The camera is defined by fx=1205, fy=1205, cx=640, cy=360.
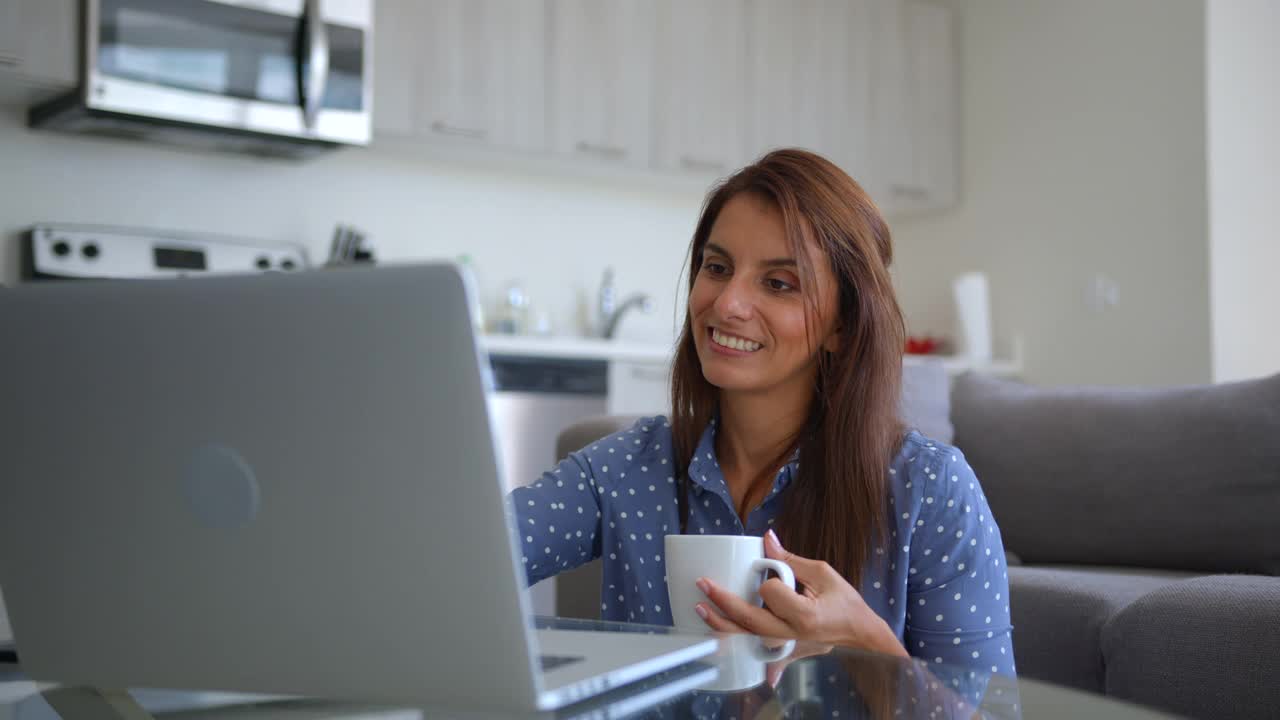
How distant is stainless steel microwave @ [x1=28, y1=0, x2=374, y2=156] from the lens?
3.34 metres

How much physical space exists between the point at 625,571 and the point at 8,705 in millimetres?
710

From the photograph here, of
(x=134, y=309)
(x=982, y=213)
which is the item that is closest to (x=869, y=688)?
(x=134, y=309)

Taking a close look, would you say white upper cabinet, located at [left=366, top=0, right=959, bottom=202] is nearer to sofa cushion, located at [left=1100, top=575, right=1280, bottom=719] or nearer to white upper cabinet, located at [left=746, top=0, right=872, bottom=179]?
white upper cabinet, located at [left=746, top=0, right=872, bottom=179]

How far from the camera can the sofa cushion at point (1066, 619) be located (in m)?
1.99

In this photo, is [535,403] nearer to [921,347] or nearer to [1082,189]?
[921,347]

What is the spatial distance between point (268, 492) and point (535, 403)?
3204 millimetres

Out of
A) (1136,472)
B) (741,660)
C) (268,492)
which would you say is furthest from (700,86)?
(268,492)

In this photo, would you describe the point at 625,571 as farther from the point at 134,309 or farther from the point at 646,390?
the point at 646,390

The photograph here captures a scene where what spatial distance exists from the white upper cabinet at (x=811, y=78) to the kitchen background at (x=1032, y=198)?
0.58ft

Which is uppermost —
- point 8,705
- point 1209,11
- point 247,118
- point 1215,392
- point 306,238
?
point 1209,11

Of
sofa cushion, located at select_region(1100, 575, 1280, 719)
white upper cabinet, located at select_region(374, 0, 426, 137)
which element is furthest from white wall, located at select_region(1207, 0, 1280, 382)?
white upper cabinet, located at select_region(374, 0, 426, 137)

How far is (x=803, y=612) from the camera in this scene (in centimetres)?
100

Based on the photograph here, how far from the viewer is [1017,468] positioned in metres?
2.60

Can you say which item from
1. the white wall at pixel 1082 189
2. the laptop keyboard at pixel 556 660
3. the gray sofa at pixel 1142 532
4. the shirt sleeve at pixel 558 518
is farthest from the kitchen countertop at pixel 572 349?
the laptop keyboard at pixel 556 660
